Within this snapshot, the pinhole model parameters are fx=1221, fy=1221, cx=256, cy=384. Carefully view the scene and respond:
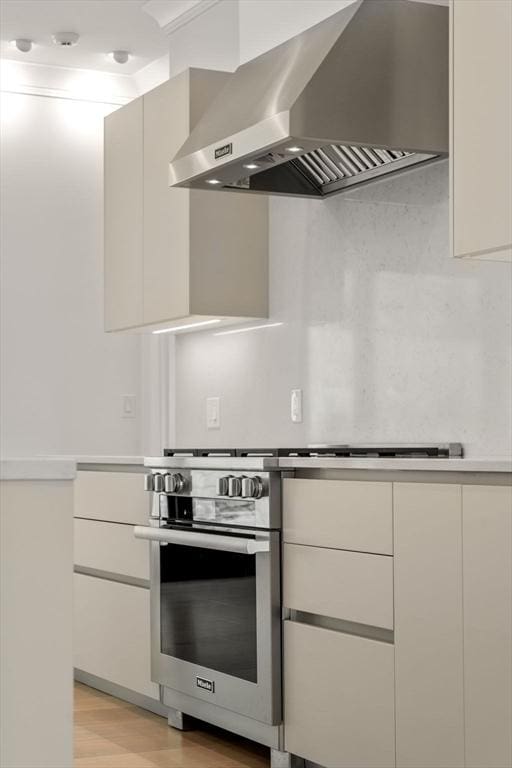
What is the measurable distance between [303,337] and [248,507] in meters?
1.11

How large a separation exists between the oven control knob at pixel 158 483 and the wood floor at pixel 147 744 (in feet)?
2.62

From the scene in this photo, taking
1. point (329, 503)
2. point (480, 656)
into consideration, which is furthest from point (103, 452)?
point (480, 656)

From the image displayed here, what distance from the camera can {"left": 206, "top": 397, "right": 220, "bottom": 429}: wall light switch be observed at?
5137 millimetres

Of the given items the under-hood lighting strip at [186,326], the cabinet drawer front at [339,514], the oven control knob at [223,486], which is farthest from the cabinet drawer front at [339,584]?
the under-hood lighting strip at [186,326]

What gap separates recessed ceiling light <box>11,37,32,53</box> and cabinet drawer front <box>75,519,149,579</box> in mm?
2284

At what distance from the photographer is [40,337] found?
19.6 feet

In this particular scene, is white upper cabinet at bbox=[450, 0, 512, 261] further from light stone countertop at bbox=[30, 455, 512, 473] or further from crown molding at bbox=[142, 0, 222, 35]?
crown molding at bbox=[142, 0, 222, 35]

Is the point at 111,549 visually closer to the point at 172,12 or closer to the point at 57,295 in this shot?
the point at 57,295

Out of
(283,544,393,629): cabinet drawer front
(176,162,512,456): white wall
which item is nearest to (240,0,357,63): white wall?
(176,162,512,456): white wall

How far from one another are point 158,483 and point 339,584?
3.47 ft

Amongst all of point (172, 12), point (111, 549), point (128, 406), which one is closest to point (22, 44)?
point (172, 12)

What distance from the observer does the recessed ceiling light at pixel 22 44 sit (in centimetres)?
558

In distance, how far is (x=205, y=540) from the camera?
3.71m

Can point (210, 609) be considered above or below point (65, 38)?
below
